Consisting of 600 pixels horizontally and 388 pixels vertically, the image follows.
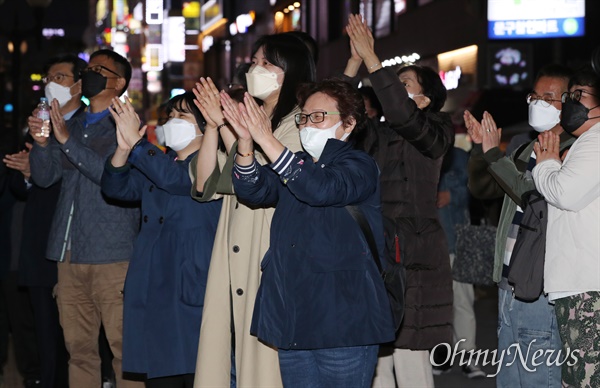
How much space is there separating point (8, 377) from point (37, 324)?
175 centimetres

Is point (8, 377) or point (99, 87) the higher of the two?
point (99, 87)

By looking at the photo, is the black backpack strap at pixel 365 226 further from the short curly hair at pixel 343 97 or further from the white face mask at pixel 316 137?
the short curly hair at pixel 343 97

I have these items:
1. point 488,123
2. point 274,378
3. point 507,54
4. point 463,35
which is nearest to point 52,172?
point 274,378

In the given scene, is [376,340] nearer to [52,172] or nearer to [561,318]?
[561,318]

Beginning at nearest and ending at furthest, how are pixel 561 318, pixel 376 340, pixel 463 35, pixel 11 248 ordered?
pixel 376 340 → pixel 561 318 → pixel 11 248 → pixel 463 35

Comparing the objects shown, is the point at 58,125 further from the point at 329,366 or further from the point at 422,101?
the point at 329,366

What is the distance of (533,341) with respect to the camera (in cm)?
561

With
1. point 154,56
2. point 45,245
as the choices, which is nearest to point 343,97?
point 45,245

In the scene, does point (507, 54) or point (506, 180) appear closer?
point (506, 180)

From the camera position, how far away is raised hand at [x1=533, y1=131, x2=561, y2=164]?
528cm

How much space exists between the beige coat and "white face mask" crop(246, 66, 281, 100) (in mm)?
210

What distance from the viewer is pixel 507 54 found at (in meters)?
19.2

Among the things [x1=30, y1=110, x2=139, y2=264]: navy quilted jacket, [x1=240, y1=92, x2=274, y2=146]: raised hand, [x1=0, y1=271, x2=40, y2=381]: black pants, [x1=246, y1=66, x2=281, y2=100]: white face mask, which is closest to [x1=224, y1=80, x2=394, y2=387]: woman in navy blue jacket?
[x1=240, y1=92, x2=274, y2=146]: raised hand

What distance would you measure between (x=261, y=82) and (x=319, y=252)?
4.50ft
